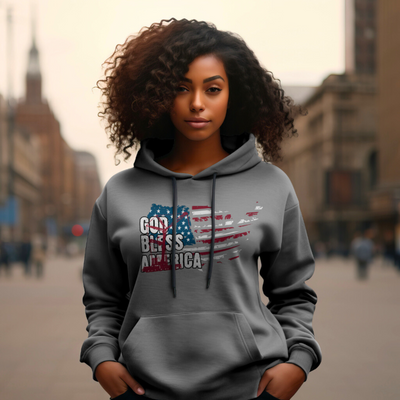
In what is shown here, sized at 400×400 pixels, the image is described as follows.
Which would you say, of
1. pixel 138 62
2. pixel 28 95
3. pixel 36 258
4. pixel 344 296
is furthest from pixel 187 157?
pixel 28 95

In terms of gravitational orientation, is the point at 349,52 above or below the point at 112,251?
above

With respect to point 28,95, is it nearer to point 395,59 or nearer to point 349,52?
point 349,52

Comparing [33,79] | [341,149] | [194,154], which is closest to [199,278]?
[194,154]

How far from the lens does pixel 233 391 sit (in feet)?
6.29

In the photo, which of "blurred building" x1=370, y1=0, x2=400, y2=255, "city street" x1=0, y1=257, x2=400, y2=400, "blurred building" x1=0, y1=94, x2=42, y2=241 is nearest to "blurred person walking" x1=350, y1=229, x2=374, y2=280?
"city street" x1=0, y1=257, x2=400, y2=400

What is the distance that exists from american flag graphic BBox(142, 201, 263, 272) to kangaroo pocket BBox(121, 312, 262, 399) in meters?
0.19

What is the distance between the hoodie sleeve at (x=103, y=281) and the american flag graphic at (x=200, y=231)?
22 cm

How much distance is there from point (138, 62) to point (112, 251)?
2.28ft

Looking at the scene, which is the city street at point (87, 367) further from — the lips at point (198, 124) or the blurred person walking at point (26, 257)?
the blurred person walking at point (26, 257)

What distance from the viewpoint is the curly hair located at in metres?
2.10

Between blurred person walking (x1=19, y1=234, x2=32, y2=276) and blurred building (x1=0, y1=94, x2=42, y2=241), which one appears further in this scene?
blurred building (x1=0, y1=94, x2=42, y2=241)

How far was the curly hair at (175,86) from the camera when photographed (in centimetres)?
210

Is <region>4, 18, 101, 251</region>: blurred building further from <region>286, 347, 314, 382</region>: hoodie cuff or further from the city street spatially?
<region>286, 347, 314, 382</region>: hoodie cuff

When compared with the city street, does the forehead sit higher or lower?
higher
